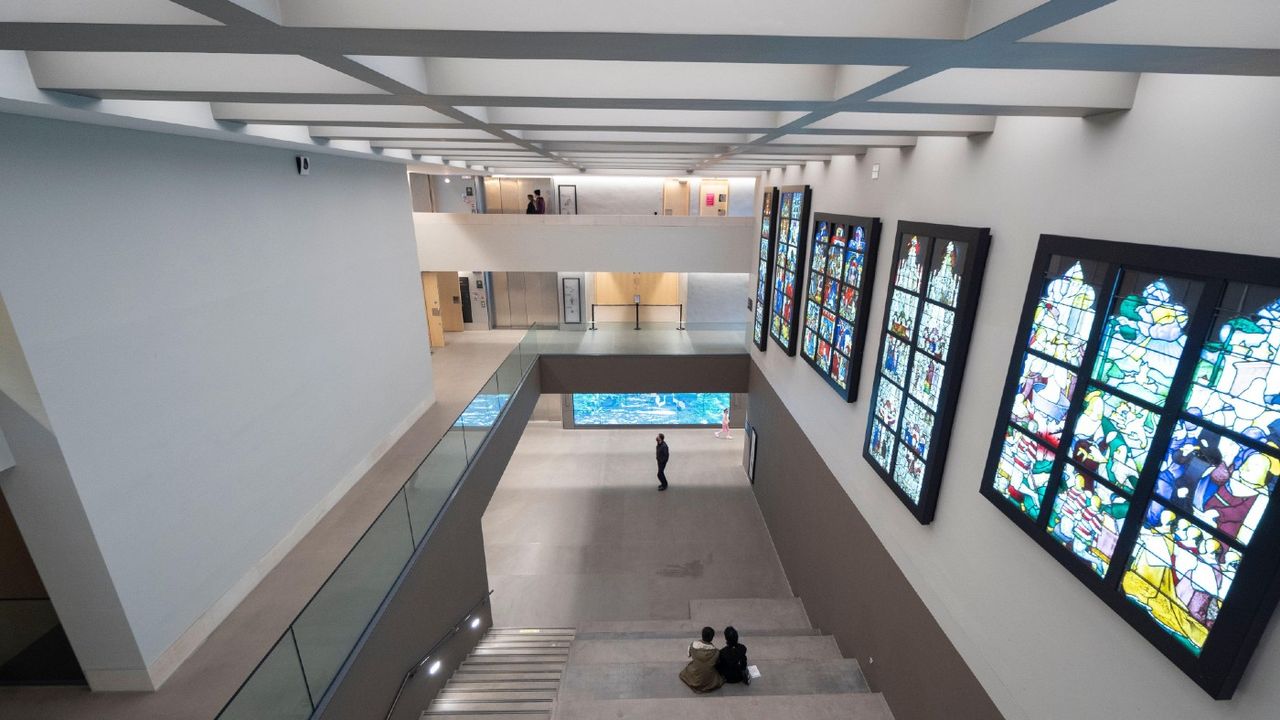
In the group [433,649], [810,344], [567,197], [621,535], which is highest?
[567,197]

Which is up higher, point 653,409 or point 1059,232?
point 1059,232

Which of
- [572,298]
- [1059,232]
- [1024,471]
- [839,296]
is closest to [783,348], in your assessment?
[839,296]

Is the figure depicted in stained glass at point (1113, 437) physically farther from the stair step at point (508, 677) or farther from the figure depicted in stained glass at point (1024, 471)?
the stair step at point (508, 677)

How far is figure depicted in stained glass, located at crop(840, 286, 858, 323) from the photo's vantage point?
5.87 metres

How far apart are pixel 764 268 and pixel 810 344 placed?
2950 mm

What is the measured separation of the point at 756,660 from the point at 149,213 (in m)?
6.92

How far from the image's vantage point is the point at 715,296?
14492 millimetres

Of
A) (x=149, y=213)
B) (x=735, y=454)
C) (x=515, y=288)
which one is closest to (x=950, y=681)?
(x=149, y=213)

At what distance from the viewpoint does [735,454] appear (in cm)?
1370

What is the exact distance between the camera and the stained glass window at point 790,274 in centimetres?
740

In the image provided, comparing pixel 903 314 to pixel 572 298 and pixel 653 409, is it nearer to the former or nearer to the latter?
pixel 653 409

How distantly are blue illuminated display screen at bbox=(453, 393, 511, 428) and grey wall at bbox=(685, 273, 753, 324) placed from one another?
7.15 m

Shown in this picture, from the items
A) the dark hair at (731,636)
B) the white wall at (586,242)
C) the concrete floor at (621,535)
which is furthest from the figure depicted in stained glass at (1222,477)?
the white wall at (586,242)

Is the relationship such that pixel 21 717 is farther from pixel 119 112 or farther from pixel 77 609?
pixel 119 112
